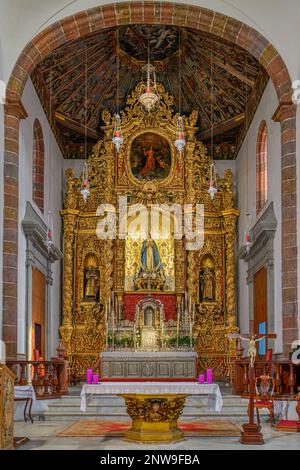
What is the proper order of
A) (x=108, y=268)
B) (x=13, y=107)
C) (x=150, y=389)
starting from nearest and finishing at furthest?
(x=150, y=389) → (x=13, y=107) → (x=108, y=268)

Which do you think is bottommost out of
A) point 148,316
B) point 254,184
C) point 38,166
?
point 148,316

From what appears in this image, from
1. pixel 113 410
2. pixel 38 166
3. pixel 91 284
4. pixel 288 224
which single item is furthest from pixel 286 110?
pixel 91 284

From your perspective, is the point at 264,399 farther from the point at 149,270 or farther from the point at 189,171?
the point at 189,171

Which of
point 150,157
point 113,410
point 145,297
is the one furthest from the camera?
point 150,157

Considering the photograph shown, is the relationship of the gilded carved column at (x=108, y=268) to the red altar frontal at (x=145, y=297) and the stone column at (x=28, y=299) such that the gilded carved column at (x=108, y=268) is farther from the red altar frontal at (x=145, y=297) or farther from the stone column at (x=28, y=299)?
the stone column at (x=28, y=299)

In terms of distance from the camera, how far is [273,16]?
1563 centimetres

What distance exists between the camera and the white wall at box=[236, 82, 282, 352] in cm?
1658

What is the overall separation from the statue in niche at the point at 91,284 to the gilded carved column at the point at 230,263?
154 inches

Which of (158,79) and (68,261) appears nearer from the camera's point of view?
(68,261)

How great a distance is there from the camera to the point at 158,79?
904 inches

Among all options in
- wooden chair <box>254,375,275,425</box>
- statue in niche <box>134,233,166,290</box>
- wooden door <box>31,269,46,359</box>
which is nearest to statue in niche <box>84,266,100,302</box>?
statue in niche <box>134,233,166,290</box>

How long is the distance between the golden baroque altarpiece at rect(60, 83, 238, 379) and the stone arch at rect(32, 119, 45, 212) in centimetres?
282

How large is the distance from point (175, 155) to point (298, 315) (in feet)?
31.2

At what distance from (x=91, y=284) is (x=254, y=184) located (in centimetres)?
587
